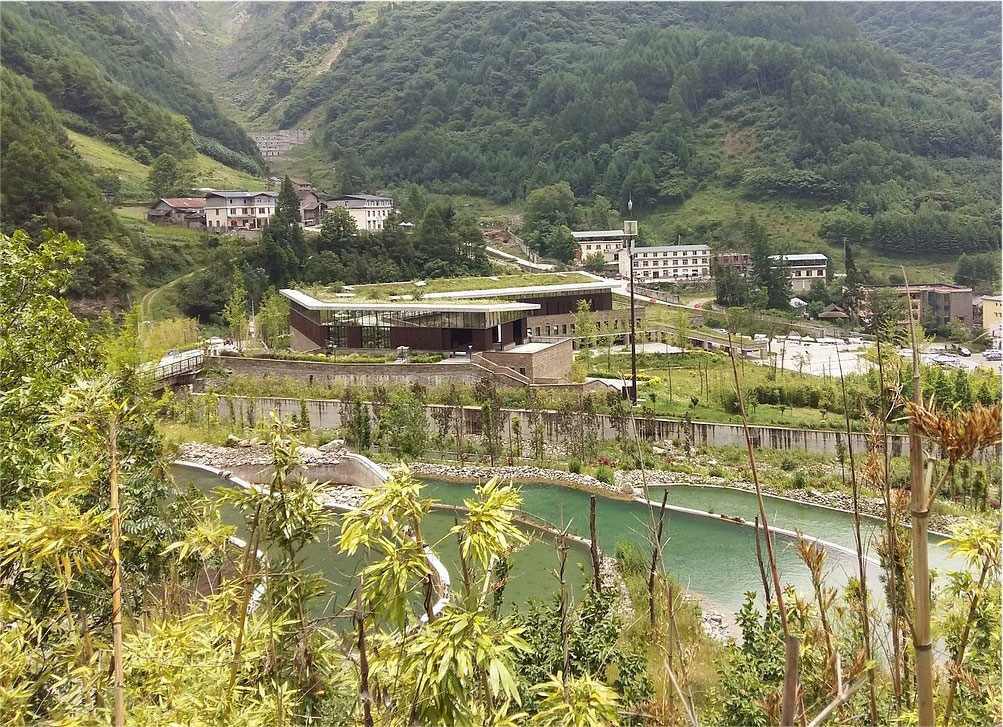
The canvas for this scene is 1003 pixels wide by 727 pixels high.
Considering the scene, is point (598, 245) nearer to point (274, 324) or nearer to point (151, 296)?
point (274, 324)

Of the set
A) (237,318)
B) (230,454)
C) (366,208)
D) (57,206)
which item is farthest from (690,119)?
(230,454)

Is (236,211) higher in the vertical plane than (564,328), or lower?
higher


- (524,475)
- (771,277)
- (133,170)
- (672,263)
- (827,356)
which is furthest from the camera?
(672,263)

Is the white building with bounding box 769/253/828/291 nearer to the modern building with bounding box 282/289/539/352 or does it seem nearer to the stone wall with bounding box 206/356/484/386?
the modern building with bounding box 282/289/539/352

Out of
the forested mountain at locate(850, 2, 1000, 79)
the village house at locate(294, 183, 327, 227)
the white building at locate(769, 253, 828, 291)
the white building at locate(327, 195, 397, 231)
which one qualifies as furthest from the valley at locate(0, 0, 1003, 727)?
the white building at locate(769, 253, 828, 291)

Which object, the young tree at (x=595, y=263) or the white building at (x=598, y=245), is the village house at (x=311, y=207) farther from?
the young tree at (x=595, y=263)

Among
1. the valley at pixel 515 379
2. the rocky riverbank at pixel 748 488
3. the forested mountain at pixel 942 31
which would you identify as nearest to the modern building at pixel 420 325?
the valley at pixel 515 379

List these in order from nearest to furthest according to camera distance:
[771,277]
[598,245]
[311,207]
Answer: [771,277]
[311,207]
[598,245]
